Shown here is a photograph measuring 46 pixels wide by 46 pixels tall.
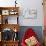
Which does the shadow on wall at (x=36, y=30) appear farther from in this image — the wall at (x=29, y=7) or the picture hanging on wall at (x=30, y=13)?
the picture hanging on wall at (x=30, y=13)

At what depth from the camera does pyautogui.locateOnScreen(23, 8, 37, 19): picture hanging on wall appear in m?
4.62

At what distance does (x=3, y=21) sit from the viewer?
15.1ft

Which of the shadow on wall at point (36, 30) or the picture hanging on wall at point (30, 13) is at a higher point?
the picture hanging on wall at point (30, 13)

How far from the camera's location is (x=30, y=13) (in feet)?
15.2

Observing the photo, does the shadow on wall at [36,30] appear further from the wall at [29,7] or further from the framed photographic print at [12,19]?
the framed photographic print at [12,19]

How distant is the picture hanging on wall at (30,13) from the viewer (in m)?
4.62

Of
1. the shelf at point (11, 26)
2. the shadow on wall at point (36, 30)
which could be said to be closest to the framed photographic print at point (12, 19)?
the shelf at point (11, 26)

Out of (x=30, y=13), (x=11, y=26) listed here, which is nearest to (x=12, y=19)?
(x=11, y=26)

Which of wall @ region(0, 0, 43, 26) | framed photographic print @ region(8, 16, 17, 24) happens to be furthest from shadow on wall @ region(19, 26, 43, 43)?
framed photographic print @ region(8, 16, 17, 24)

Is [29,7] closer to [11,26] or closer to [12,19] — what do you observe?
[12,19]

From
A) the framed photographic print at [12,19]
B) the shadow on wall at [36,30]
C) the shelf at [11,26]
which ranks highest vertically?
the framed photographic print at [12,19]

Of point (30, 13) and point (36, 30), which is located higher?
point (30, 13)

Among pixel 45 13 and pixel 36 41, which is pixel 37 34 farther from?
pixel 45 13

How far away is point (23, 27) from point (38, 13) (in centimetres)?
59
